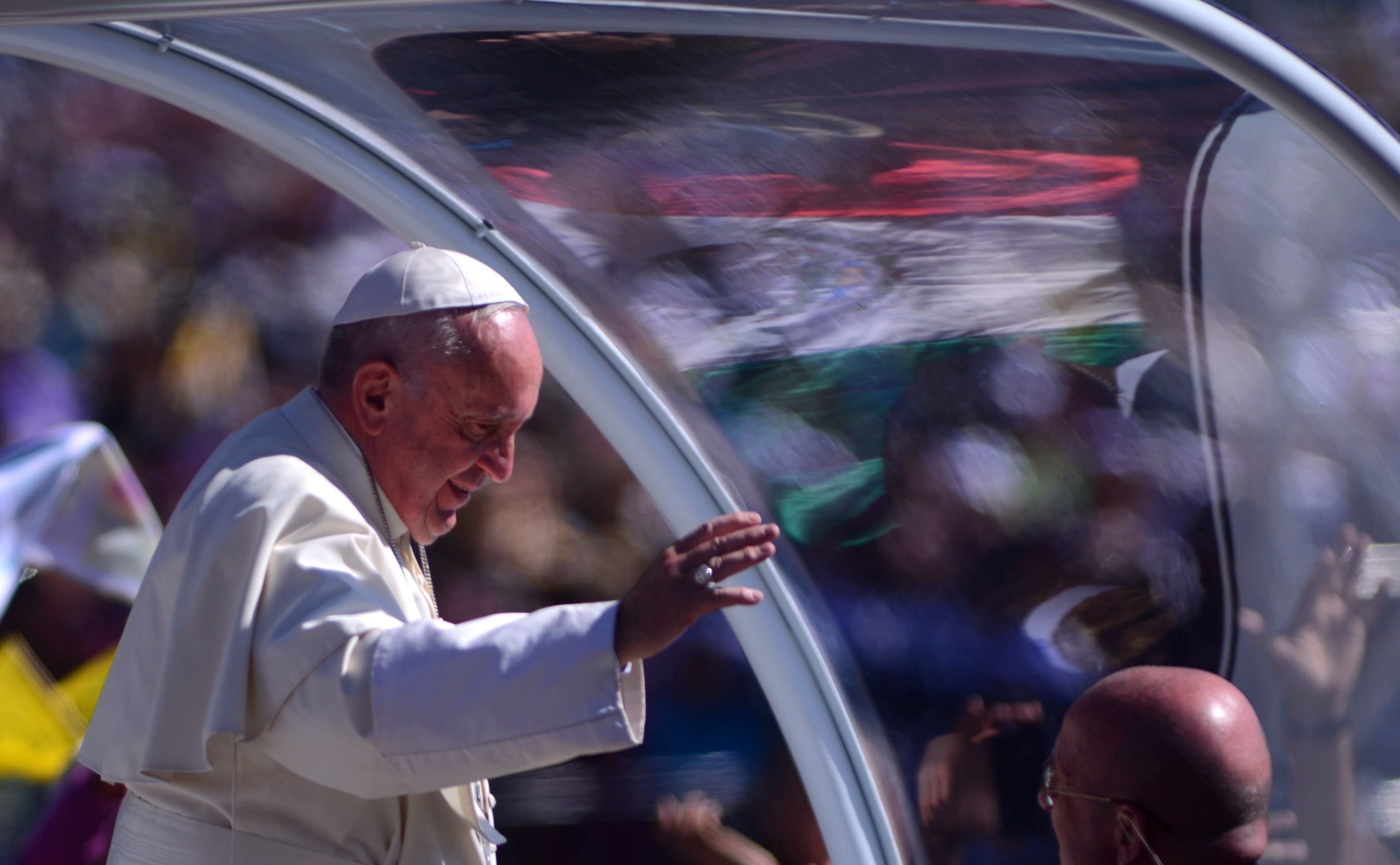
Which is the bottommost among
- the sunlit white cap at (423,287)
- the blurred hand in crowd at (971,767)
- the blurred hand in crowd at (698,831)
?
the blurred hand in crowd at (698,831)

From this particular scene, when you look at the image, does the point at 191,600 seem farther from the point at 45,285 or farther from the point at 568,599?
the point at 45,285

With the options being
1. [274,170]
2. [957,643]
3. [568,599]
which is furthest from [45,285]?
[957,643]

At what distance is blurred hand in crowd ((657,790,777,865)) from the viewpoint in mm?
5207

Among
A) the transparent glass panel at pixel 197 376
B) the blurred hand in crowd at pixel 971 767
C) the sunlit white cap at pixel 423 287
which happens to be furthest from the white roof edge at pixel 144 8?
the transparent glass panel at pixel 197 376

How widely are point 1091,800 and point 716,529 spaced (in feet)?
2.07

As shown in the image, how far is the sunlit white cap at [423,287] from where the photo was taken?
2143 millimetres

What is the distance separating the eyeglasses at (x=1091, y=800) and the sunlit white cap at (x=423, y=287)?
43.6 inches

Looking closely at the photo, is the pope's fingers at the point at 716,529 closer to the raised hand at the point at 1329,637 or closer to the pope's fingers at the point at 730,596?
the pope's fingers at the point at 730,596

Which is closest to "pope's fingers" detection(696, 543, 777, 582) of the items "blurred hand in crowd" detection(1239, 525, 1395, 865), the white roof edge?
the white roof edge

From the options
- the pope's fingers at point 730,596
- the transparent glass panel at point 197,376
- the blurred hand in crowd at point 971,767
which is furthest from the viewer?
the transparent glass panel at point 197,376

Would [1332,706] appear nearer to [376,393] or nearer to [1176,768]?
[1176,768]

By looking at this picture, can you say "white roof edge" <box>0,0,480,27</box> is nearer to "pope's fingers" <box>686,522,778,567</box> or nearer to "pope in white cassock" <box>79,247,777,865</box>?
"pope in white cassock" <box>79,247,777,865</box>

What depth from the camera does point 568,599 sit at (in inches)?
213

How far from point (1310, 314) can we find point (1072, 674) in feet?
4.48
